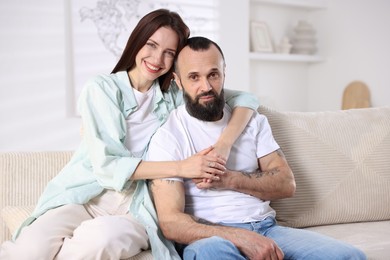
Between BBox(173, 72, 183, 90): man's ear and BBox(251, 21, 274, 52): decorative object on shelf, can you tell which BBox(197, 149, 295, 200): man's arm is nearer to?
BBox(173, 72, 183, 90): man's ear

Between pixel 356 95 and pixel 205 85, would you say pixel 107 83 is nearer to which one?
pixel 205 85

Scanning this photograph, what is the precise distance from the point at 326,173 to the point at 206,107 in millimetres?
700

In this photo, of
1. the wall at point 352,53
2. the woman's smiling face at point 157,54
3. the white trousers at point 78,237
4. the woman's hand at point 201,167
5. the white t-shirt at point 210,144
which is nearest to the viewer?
the white trousers at point 78,237

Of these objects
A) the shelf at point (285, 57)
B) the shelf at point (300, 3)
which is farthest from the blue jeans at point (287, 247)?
the shelf at point (300, 3)

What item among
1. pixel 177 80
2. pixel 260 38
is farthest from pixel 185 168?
pixel 260 38

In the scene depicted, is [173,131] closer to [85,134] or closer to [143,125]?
[143,125]

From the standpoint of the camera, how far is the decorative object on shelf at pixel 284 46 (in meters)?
5.59

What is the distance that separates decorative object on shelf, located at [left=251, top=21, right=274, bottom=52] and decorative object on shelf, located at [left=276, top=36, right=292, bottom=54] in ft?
0.38

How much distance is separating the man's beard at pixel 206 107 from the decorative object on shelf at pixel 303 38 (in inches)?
153

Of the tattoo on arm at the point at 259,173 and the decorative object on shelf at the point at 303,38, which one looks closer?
the tattoo on arm at the point at 259,173

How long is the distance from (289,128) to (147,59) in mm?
687

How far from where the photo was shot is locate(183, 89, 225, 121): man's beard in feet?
6.64

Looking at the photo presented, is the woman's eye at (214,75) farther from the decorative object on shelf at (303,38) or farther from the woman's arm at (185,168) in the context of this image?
the decorative object on shelf at (303,38)

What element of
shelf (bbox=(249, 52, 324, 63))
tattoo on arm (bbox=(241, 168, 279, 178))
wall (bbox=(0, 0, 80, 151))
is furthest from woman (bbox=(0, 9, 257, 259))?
shelf (bbox=(249, 52, 324, 63))
